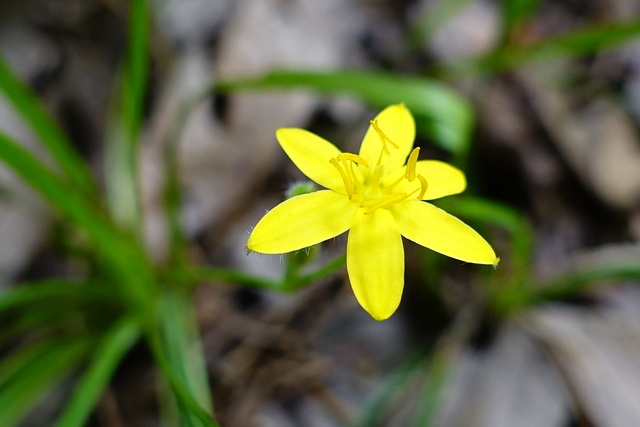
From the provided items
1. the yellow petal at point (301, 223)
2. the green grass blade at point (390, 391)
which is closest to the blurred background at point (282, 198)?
the green grass blade at point (390, 391)

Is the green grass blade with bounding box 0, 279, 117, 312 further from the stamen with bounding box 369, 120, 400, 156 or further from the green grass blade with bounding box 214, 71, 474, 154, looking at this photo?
the stamen with bounding box 369, 120, 400, 156

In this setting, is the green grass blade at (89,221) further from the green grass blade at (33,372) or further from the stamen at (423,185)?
the stamen at (423,185)

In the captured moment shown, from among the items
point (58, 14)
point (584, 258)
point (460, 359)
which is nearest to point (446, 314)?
point (460, 359)

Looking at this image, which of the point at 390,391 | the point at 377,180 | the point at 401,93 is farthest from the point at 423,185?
the point at 390,391

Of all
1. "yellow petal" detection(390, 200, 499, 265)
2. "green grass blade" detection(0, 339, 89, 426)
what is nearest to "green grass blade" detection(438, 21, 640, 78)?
"yellow petal" detection(390, 200, 499, 265)

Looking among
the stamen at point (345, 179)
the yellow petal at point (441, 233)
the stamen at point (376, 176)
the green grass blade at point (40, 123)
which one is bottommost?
the yellow petal at point (441, 233)

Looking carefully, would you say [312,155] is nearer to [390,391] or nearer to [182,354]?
[182,354]
